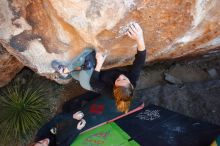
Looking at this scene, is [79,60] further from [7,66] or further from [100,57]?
[7,66]

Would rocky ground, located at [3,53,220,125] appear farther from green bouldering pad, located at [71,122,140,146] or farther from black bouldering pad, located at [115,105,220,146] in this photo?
green bouldering pad, located at [71,122,140,146]

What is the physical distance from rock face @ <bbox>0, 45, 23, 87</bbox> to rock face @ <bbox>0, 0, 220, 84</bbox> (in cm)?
51

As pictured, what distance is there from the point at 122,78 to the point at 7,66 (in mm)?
1988

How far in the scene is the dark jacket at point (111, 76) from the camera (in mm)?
3668

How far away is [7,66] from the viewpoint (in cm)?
484

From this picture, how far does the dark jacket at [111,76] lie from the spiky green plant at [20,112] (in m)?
1.68

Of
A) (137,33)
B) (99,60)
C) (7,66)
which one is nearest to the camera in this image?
(137,33)

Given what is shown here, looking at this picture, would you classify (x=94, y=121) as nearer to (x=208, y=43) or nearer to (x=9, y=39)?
(x=9, y=39)

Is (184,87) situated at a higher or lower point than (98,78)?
lower

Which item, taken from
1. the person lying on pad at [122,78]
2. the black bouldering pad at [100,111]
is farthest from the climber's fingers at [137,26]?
the black bouldering pad at [100,111]

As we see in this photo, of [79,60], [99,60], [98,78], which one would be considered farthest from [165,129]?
[79,60]

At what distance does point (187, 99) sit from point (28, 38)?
2767 mm

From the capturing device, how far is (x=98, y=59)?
3.77 meters

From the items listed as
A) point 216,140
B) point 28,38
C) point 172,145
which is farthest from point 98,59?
point 216,140
